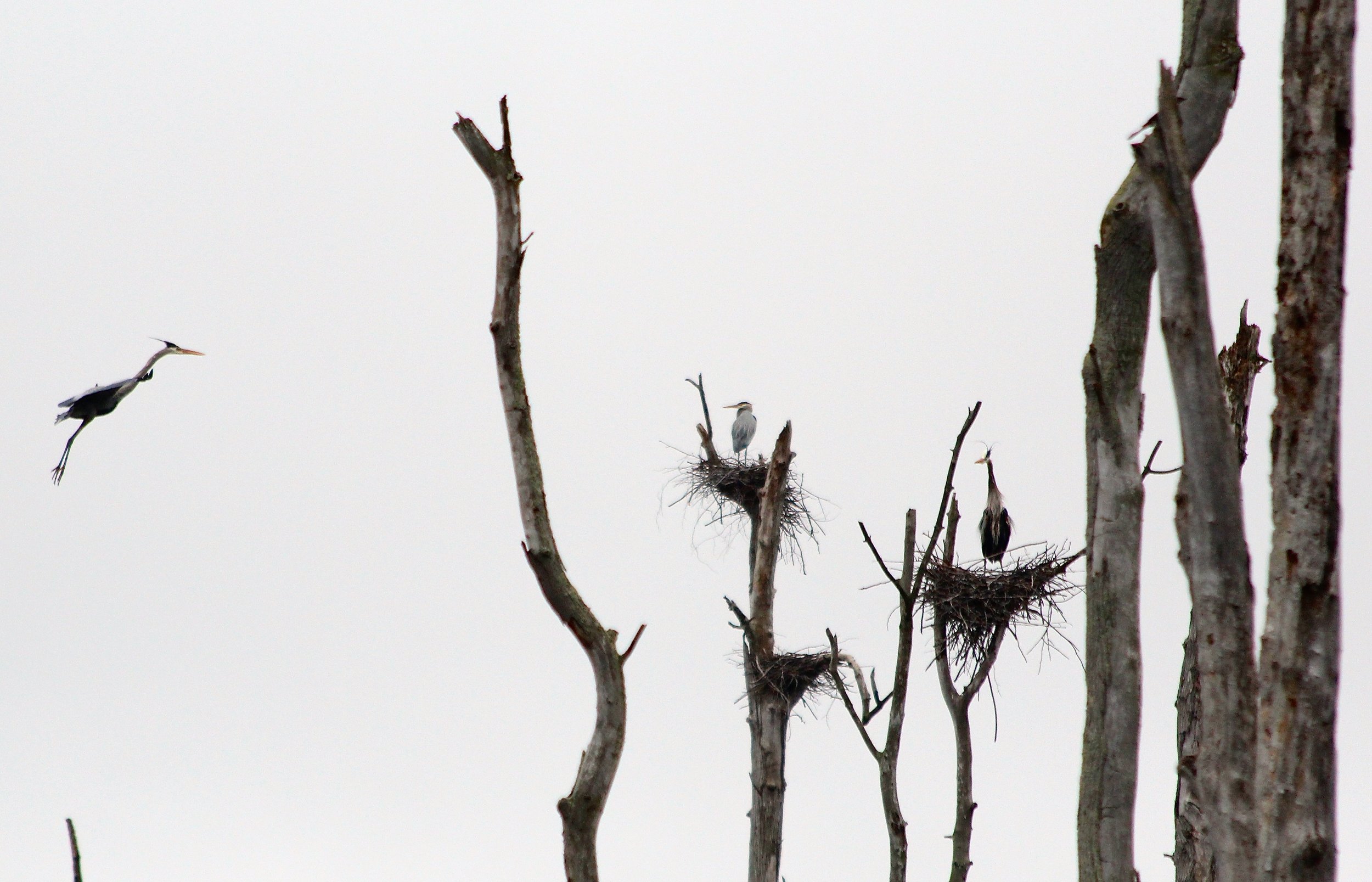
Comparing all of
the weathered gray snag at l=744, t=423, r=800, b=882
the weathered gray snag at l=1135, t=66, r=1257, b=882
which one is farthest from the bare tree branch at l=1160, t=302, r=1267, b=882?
the weathered gray snag at l=744, t=423, r=800, b=882

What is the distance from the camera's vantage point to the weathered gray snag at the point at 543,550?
385 centimetres

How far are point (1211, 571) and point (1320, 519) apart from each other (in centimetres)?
29

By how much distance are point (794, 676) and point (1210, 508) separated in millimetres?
6649

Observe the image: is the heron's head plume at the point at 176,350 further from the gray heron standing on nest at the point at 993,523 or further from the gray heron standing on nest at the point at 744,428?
the gray heron standing on nest at the point at 744,428

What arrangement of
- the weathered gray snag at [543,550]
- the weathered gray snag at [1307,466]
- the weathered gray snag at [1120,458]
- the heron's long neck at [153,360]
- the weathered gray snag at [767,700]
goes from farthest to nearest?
the weathered gray snag at [767,700] < the heron's long neck at [153,360] < the weathered gray snag at [1120,458] < the weathered gray snag at [543,550] < the weathered gray snag at [1307,466]

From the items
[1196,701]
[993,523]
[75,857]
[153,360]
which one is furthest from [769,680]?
[75,857]

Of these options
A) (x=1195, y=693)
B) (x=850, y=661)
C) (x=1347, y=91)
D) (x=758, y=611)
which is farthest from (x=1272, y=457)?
(x=758, y=611)

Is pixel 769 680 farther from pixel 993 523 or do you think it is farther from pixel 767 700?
pixel 993 523

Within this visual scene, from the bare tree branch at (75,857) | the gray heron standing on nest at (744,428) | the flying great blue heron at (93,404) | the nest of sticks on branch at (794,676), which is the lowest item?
the bare tree branch at (75,857)

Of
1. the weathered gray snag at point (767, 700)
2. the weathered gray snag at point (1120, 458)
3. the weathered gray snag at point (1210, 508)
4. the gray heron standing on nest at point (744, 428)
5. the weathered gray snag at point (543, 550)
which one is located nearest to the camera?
the weathered gray snag at point (1210, 508)

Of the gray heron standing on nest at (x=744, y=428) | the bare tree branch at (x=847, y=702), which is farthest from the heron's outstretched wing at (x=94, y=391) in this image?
the gray heron standing on nest at (x=744, y=428)

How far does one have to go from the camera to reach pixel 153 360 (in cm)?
546

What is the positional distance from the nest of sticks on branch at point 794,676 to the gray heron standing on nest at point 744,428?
502 cm

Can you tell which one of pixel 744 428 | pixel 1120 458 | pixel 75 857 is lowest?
pixel 75 857
